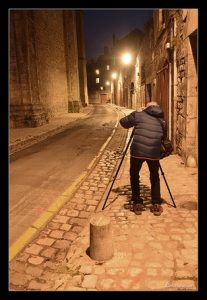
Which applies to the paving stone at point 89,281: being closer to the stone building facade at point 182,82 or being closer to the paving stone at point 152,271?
the paving stone at point 152,271

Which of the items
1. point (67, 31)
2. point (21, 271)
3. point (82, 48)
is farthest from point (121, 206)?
point (82, 48)

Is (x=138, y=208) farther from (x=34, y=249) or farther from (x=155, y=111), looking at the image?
(x=34, y=249)

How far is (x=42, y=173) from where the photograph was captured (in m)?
7.74

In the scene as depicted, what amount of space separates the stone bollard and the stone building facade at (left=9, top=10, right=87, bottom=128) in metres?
14.5

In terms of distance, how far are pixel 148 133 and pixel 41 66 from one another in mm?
19075

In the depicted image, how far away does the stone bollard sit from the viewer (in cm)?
363

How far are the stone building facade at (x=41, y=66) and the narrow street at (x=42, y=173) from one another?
234 inches

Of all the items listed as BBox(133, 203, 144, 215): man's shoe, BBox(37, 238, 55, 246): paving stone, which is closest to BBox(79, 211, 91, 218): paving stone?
BBox(133, 203, 144, 215): man's shoe

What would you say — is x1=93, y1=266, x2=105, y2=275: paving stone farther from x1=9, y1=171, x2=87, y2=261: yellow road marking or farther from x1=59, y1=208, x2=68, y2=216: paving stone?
x1=59, y1=208, x2=68, y2=216: paving stone

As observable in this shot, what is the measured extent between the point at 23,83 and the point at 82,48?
28.0 metres

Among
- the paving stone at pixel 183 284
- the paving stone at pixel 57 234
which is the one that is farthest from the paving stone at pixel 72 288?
the paving stone at pixel 57 234

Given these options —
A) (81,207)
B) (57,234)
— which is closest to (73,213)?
(81,207)

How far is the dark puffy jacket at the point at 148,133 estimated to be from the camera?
191 inches
